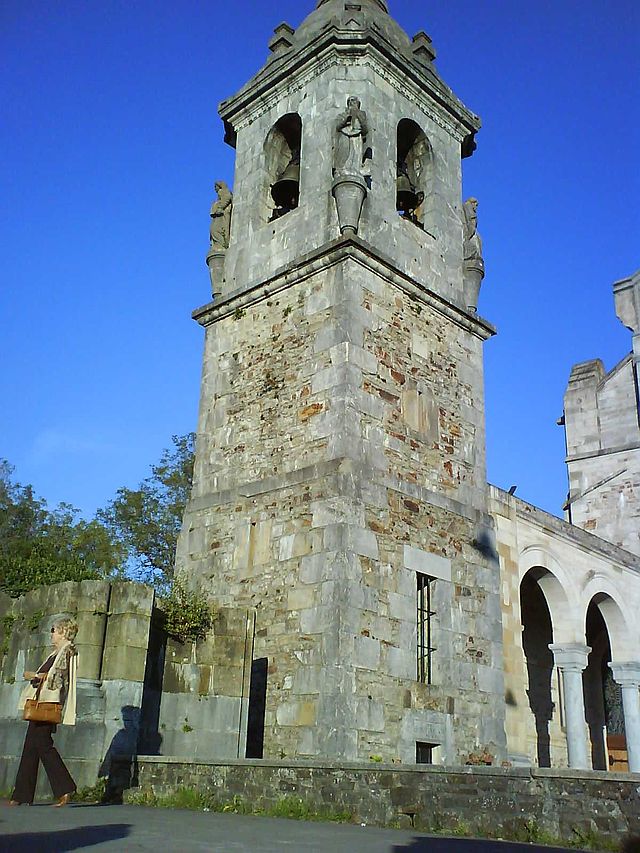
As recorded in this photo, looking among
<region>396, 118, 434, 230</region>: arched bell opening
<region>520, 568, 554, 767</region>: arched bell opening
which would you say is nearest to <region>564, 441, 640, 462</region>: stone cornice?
<region>520, 568, 554, 767</region>: arched bell opening

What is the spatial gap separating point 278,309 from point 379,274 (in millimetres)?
1711

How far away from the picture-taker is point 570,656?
1681 centimetres

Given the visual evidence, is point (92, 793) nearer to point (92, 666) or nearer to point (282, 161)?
point (92, 666)

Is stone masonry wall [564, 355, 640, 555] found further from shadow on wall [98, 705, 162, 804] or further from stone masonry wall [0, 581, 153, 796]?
shadow on wall [98, 705, 162, 804]

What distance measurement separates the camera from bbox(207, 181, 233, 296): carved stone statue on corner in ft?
52.1

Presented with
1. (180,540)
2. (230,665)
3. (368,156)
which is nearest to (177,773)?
(230,665)

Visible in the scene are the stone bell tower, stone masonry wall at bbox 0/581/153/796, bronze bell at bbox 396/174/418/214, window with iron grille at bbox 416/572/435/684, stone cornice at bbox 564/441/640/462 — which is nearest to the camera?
stone masonry wall at bbox 0/581/153/796

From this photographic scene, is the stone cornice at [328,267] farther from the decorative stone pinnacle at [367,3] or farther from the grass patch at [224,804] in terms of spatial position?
the grass patch at [224,804]

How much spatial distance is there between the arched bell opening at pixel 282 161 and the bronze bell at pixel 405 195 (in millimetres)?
1822

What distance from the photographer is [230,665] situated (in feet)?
35.4

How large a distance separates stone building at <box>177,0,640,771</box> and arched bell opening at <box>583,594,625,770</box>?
3003mm

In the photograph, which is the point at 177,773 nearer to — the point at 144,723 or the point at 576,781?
the point at 144,723

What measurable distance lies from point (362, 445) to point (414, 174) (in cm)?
635

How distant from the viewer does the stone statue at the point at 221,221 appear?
16.1 meters
